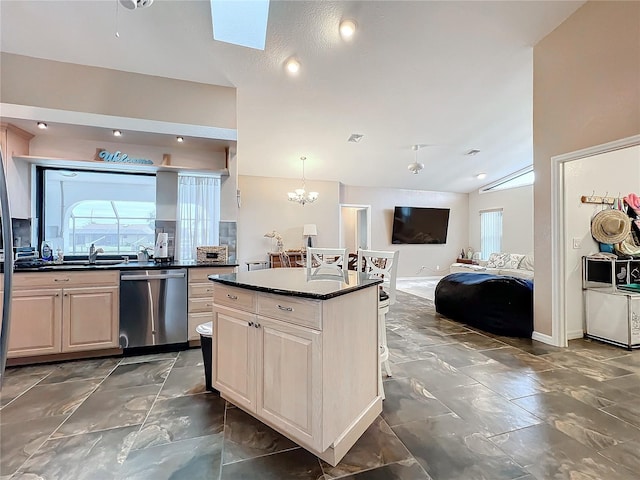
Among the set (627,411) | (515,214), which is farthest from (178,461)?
(515,214)

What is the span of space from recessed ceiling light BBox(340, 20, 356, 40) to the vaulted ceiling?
53mm

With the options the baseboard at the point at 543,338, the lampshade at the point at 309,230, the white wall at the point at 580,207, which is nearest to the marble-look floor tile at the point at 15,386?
the baseboard at the point at 543,338

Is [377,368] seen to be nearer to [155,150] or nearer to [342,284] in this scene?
[342,284]

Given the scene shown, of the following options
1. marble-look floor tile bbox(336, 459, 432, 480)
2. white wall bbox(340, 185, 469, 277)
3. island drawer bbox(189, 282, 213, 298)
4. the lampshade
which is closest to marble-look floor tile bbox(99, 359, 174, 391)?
island drawer bbox(189, 282, 213, 298)

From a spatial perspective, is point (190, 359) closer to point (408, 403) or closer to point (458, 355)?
point (408, 403)

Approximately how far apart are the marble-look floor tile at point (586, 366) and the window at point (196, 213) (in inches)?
161

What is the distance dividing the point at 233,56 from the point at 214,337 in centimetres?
304

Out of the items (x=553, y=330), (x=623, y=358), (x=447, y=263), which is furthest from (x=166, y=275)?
(x=447, y=263)

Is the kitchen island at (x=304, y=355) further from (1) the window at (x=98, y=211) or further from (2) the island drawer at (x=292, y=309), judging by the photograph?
(1) the window at (x=98, y=211)

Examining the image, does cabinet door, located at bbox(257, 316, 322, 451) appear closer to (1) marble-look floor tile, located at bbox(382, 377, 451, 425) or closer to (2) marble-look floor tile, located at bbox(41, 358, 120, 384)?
(1) marble-look floor tile, located at bbox(382, 377, 451, 425)

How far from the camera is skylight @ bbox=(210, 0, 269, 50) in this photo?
301 cm

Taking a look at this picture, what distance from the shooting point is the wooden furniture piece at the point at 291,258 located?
720cm

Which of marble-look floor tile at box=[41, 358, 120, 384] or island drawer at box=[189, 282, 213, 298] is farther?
island drawer at box=[189, 282, 213, 298]

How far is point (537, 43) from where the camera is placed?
11.6ft
